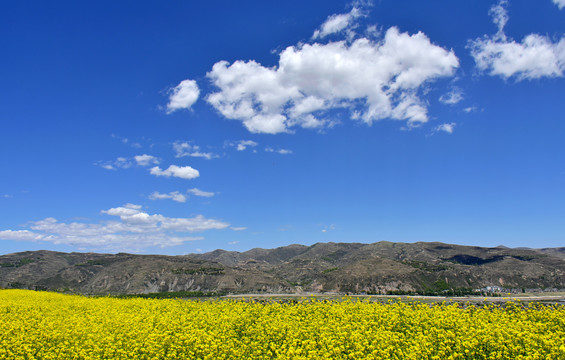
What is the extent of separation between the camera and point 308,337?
2161cm

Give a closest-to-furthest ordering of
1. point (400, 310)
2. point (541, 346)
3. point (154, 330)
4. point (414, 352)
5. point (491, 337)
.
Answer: point (414, 352) → point (541, 346) → point (491, 337) → point (154, 330) → point (400, 310)

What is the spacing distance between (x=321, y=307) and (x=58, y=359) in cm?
2124

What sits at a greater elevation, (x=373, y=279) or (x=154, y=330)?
(x=154, y=330)

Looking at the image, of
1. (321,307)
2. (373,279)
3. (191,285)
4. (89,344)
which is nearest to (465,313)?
(321,307)

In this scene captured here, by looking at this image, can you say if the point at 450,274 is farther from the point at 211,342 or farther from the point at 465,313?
the point at 211,342


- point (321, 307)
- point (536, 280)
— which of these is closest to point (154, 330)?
point (321, 307)

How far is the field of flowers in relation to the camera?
18328 mm

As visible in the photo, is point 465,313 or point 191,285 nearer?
point 465,313

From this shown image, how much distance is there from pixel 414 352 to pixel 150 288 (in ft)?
654

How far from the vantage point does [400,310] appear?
29750 millimetres

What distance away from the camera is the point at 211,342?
19.6 metres

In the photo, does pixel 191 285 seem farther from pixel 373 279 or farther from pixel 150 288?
pixel 373 279

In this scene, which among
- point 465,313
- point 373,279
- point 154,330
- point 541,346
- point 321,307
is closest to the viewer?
point 541,346

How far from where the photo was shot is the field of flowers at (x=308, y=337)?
18328mm
